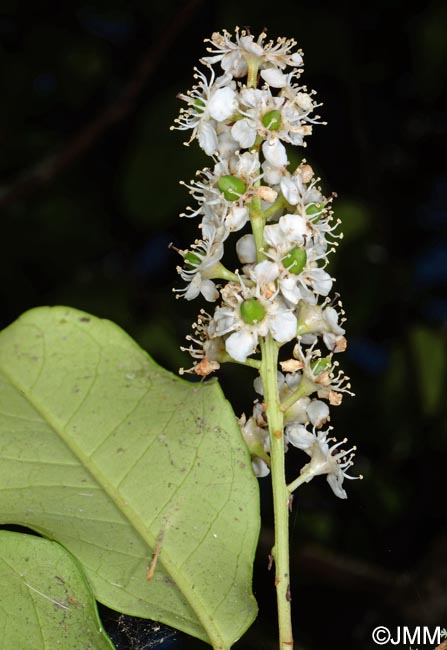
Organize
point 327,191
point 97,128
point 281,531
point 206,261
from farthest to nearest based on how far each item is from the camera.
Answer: point 327,191 < point 97,128 < point 206,261 < point 281,531

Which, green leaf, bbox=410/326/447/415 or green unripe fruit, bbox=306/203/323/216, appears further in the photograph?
green leaf, bbox=410/326/447/415

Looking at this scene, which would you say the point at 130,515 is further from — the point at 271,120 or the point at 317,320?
the point at 271,120

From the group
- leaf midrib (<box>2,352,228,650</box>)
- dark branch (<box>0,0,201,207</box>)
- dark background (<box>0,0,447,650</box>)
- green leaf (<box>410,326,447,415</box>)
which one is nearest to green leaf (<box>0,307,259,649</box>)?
leaf midrib (<box>2,352,228,650</box>)

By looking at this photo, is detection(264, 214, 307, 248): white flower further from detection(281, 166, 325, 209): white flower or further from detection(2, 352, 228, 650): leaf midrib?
detection(2, 352, 228, 650): leaf midrib

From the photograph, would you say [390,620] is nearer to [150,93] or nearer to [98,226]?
[98,226]

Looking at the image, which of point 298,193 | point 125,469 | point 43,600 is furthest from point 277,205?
point 43,600

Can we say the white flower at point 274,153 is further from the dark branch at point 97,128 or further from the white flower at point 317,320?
the dark branch at point 97,128
